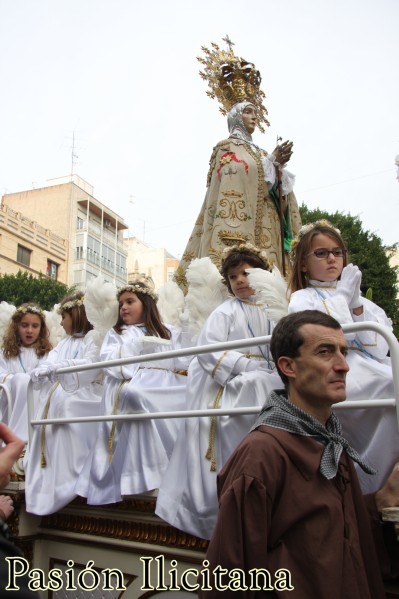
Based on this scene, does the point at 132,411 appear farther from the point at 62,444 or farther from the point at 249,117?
the point at 249,117

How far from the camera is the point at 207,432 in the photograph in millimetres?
3336

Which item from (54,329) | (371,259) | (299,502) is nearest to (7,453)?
(299,502)

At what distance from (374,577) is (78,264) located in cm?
4340

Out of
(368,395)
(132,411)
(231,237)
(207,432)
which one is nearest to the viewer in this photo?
(368,395)

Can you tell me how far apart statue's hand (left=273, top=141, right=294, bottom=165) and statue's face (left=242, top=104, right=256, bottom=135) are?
73 cm

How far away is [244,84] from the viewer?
6.88 metres

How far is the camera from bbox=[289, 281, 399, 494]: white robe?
260cm

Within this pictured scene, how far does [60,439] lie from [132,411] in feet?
2.64

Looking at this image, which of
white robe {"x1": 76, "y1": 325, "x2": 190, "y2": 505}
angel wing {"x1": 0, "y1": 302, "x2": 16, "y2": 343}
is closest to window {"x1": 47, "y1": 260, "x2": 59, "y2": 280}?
angel wing {"x1": 0, "y1": 302, "x2": 16, "y2": 343}

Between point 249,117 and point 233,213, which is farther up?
point 249,117

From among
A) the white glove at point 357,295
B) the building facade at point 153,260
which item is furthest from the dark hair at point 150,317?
the building facade at point 153,260

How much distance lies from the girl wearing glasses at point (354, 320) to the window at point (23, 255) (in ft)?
116

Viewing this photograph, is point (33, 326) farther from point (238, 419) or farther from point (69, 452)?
point (238, 419)

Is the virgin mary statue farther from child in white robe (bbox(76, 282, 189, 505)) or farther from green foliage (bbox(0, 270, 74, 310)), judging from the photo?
green foliage (bbox(0, 270, 74, 310))
